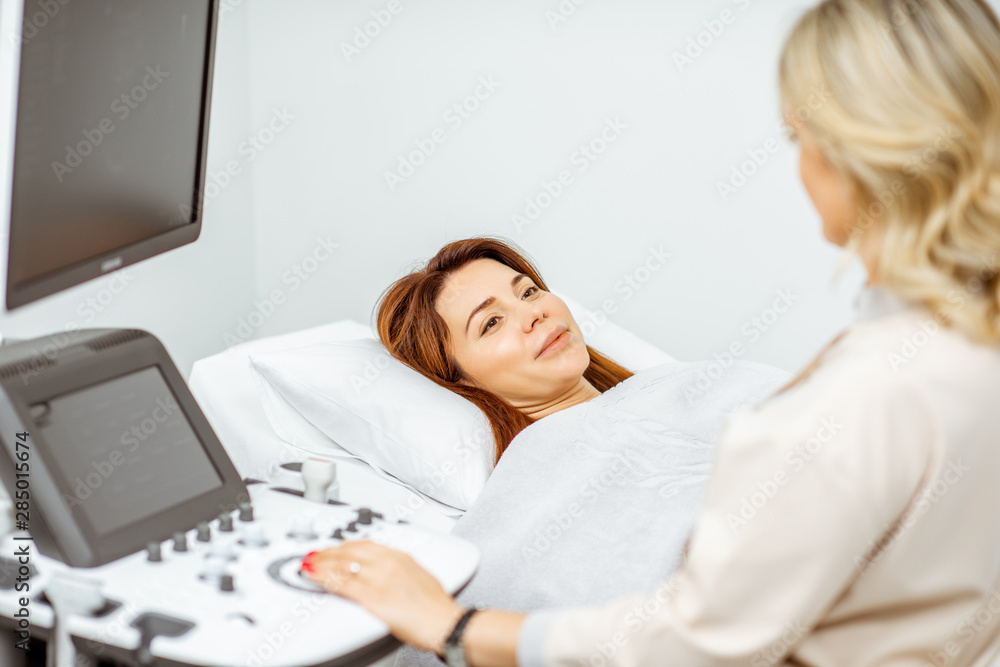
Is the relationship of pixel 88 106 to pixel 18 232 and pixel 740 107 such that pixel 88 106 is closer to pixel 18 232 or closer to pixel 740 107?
pixel 18 232

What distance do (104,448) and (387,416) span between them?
657mm

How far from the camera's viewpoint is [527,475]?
4.80ft

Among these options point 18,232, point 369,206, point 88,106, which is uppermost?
point 88,106

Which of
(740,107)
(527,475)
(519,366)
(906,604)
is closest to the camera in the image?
(906,604)

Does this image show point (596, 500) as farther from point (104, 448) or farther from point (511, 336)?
point (104, 448)

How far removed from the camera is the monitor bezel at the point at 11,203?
0.87 m

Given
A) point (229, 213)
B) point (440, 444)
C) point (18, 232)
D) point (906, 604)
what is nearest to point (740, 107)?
point (440, 444)

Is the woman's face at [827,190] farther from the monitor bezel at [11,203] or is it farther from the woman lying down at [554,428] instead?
the monitor bezel at [11,203]

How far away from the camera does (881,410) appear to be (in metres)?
0.78

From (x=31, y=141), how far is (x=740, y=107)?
5.01ft

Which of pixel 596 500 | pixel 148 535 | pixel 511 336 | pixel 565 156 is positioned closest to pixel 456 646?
pixel 148 535

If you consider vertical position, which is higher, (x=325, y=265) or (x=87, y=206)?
(x=87, y=206)

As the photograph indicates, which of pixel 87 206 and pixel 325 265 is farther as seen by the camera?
pixel 325 265

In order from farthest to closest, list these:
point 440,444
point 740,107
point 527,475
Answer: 1. point 740,107
2. point 440,444
3. point 527,475
